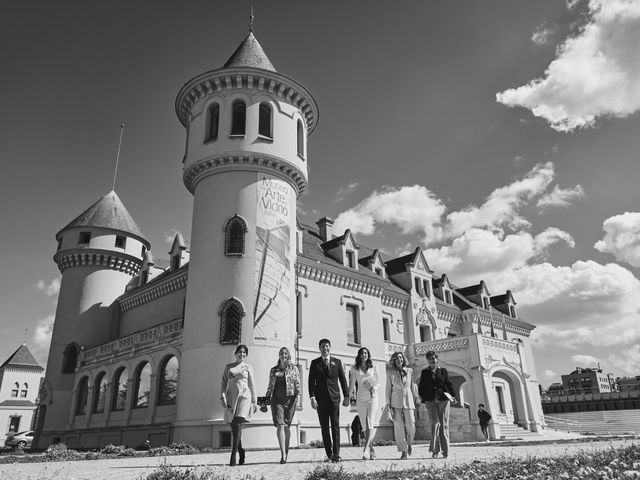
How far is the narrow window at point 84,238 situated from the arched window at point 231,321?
19029 millimetres

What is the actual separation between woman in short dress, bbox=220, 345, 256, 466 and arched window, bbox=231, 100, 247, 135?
1646 cm

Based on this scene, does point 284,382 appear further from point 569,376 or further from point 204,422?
point 569,376

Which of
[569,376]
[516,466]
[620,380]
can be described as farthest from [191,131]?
[620,380]

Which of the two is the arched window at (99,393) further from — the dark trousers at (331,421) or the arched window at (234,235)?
the dark trousers at (331,421)

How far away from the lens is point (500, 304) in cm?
4838

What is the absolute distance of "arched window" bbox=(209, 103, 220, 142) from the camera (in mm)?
25062

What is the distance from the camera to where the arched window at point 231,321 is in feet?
70.5

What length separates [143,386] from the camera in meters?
27.2

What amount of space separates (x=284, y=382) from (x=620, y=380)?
191616 mm

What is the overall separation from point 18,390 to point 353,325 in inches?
2215

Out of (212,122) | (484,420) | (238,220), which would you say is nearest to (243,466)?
(238,220)

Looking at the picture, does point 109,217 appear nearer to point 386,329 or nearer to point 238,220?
point 238,220

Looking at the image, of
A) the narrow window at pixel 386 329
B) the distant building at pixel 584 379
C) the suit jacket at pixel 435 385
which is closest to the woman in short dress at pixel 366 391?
the suit jacket at pixel 435 385

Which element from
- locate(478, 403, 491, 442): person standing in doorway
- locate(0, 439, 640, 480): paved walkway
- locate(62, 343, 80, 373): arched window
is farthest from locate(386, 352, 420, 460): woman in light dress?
locate(62, 343, 80, 373): arched window
